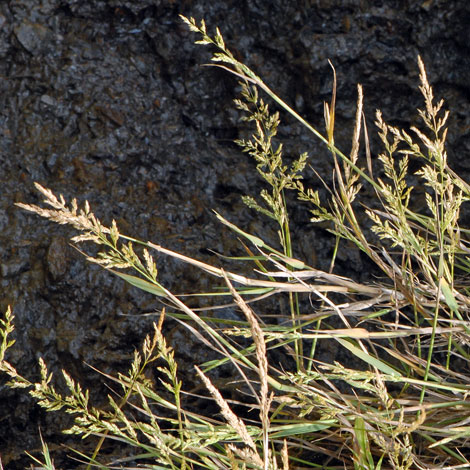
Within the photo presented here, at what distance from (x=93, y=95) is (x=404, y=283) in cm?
99

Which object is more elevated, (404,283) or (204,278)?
(404,283)

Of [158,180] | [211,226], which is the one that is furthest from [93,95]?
[211,226]

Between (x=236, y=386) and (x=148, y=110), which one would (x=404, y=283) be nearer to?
(x=236, y=386)

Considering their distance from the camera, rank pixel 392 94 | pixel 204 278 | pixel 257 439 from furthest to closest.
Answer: pixel 392 94 < pixel 204 278 < pixel 257 439

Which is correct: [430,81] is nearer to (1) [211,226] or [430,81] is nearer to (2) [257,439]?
(1) [211,226]

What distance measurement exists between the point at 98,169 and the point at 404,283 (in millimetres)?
849

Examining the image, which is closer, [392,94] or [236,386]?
[236,386]

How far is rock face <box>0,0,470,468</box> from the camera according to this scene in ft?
5.25

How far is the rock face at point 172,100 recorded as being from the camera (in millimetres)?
1600

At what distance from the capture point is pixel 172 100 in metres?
1.76

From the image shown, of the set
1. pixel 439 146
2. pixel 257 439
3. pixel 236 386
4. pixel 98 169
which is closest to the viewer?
pixel 439 146

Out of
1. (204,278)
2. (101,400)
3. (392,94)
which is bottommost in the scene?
(101,400)

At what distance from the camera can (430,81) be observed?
1741 millimetres

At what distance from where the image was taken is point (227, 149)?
1.75m
